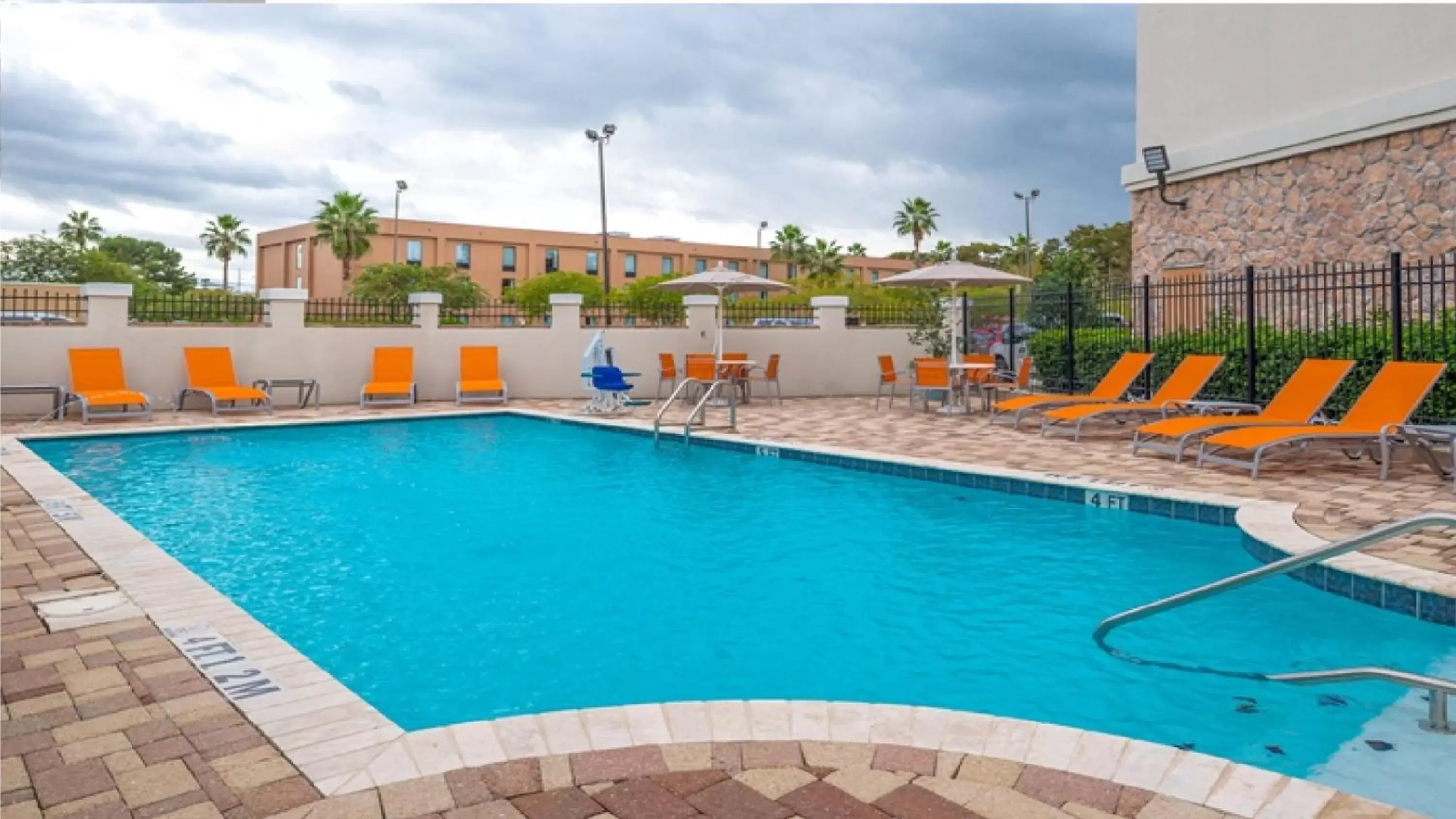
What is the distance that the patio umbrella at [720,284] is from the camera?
48.1ft

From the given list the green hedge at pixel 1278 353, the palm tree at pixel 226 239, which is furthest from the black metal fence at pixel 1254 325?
the palm tree at pixel 226 239

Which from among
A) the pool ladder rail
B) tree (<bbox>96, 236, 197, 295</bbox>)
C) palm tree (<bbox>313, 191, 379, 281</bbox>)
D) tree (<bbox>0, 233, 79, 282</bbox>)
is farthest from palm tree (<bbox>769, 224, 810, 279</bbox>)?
the pool ladder rail

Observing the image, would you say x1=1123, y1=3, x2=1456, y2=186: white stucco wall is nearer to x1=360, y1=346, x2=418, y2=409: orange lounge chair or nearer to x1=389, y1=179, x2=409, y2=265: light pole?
x1=360, y1=346, x2=418, y2=409: orange lounge chair

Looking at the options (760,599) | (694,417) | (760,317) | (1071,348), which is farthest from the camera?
(760,317)

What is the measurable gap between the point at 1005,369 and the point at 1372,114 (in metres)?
6.27

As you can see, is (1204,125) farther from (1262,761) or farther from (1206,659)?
(1262,761)

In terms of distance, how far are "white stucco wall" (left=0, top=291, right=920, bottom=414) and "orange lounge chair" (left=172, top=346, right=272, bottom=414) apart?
1.15 feet

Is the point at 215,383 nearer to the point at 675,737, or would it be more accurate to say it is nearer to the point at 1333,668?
the point at 675,737

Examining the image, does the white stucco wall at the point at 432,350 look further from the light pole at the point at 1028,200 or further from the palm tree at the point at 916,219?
the palm tree at the point at 916,219

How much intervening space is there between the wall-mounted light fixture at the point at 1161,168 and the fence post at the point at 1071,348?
96.5 inches

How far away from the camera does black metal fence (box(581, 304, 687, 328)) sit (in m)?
17.3

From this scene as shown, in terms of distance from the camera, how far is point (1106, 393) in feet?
35.7

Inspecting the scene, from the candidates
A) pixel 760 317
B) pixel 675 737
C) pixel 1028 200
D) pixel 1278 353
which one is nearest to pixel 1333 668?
pixel 675 737

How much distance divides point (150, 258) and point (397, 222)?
28.4m
